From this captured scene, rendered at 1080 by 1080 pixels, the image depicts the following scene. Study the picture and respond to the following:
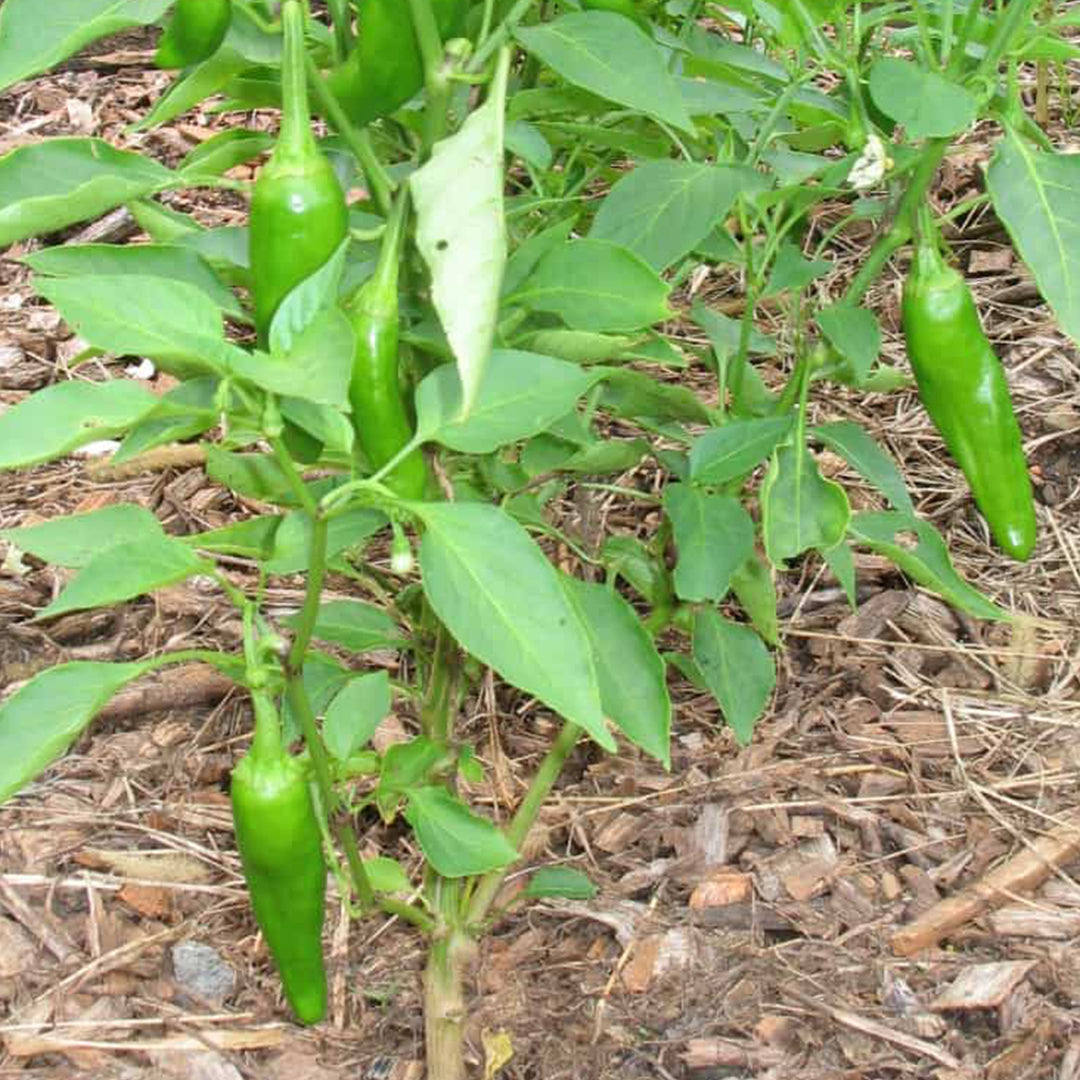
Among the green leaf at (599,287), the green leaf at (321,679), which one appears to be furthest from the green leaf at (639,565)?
the green leaf at (599,287)

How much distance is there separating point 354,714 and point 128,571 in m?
0.34

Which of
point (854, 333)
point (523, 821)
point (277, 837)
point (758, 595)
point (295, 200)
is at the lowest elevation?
point (523, 821)

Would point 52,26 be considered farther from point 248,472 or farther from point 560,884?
point 560,884

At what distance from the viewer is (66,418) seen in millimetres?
897

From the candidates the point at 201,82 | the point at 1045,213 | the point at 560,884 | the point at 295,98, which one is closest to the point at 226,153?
the point at 201,82

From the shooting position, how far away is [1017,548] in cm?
144

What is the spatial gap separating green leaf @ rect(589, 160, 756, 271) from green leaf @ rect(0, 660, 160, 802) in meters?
0.47

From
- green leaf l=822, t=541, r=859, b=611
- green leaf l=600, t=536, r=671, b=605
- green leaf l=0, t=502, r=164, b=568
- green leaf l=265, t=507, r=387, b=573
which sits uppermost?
green leaf l=0, t=502, r=164, b=568

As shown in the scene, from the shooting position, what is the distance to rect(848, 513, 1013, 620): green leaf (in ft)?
4.35

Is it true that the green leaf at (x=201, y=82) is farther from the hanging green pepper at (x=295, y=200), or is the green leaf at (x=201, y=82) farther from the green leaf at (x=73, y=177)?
the hanging green pepper at (x=295, y=200)

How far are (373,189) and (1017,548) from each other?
689 millimetres

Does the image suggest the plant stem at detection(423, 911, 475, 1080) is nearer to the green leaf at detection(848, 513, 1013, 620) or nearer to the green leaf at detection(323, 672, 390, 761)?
the green leaf at detection(323, 672, 390, 761)

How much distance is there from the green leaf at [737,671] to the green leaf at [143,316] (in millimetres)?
615

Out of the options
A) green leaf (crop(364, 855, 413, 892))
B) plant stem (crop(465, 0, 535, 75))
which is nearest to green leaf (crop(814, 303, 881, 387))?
plant stem (crop(465, 0, 535, 75))
